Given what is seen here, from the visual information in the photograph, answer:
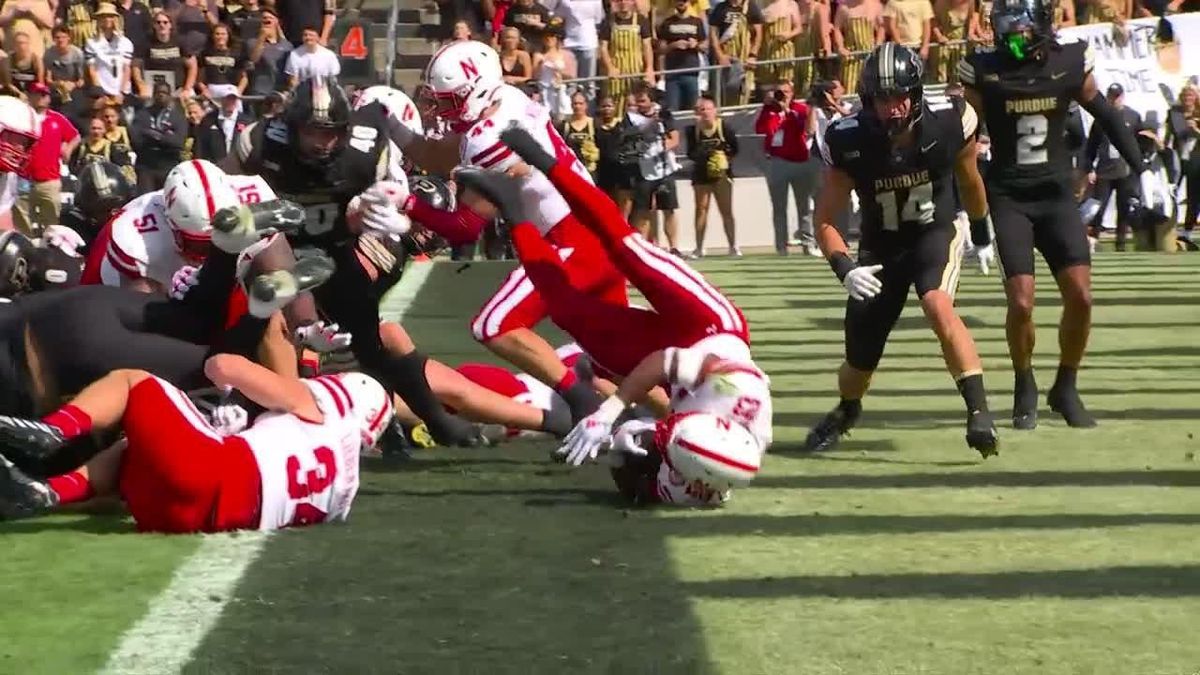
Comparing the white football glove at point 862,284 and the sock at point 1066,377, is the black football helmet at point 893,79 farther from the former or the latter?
the sock at point 1066,377

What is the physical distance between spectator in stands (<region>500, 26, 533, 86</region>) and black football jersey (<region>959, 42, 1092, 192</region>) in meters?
11.1

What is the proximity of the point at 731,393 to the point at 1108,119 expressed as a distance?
301 cm

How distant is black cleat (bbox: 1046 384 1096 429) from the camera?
26.1 ft

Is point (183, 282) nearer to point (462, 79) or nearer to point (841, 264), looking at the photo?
point (462, 79)

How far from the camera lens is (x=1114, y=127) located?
836 centimetres

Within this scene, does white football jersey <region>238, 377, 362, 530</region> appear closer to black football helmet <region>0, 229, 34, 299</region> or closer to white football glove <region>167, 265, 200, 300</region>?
white football glove <region>167, 265, 200, 300</region>

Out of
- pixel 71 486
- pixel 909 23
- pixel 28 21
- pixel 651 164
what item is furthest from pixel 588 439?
pixel 909 23

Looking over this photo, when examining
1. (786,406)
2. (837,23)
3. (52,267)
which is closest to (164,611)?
(52,267)

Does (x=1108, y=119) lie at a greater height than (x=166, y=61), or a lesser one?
greater

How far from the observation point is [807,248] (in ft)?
62.7

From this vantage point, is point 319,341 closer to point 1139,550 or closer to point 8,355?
point 8,355

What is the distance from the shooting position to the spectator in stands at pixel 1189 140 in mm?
19797

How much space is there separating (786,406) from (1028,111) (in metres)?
1.60

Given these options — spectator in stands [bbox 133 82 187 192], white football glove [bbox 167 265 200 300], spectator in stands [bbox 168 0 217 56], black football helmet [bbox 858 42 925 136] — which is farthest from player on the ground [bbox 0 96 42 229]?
spectator in stands [bbox 168 0 217 56]
